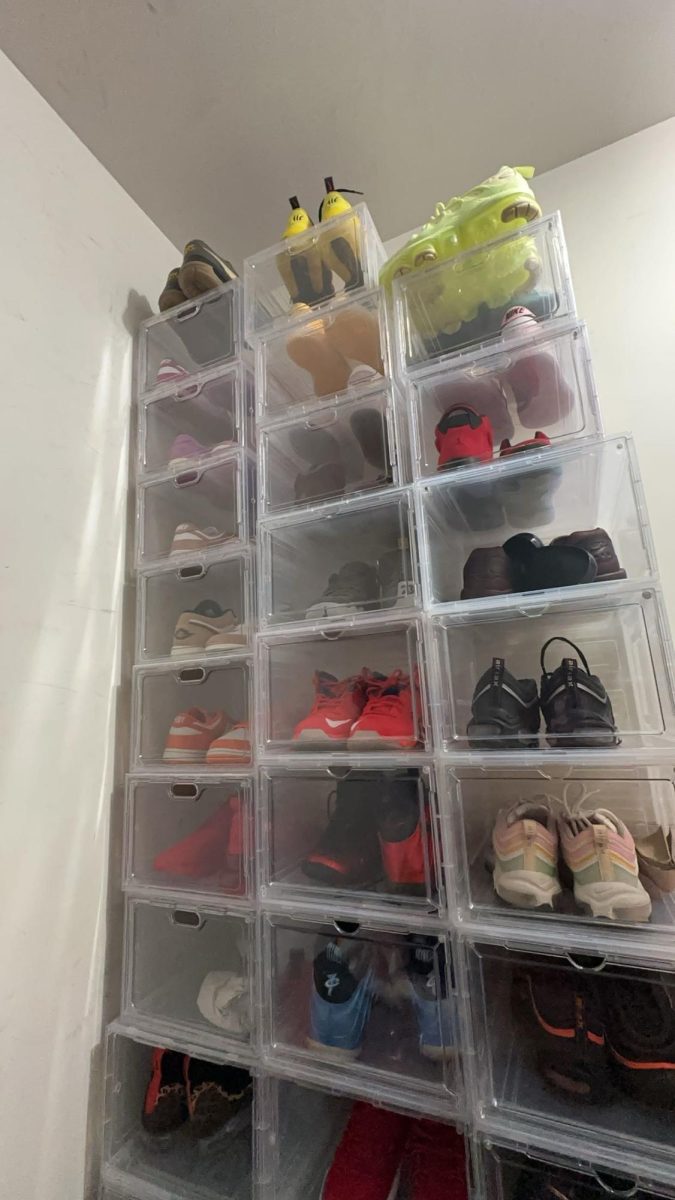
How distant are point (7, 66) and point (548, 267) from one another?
1092 mm

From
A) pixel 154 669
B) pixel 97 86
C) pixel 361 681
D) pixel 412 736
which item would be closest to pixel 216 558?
pixel 154 669

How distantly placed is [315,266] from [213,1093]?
1.51 meters

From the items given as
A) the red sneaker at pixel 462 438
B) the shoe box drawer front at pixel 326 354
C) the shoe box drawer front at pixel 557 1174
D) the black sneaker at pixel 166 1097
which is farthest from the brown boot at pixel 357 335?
the black sneaker at pixel 166 1097

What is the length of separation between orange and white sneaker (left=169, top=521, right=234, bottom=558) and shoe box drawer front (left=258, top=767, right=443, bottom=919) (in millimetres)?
469

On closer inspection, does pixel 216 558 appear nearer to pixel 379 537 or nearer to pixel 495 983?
pixel 379 537

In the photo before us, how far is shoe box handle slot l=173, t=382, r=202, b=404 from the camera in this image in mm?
1196

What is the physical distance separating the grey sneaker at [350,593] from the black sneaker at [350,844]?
278 mm

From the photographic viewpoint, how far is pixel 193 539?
3.67 ft

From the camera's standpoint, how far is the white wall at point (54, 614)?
83cm

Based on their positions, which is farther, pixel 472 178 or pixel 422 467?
pixel 472 178

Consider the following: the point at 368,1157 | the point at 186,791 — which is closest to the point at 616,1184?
the point at 368,1157

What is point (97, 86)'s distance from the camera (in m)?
1.09

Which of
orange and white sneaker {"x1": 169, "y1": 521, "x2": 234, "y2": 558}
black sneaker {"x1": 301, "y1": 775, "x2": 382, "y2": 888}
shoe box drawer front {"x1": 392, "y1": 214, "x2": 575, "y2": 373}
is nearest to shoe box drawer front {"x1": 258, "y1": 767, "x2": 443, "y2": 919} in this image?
black sneaker {"x1": 301, "y1": 775, "x2": 382, "y2": 888}

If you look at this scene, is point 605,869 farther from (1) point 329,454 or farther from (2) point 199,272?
(2) point 199,272
